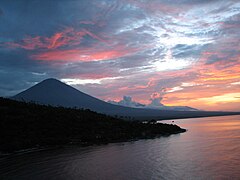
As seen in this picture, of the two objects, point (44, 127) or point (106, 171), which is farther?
point (44, 127)

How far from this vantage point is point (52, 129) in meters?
62.9

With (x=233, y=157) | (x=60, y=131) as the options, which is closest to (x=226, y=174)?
(x=233, y=157)

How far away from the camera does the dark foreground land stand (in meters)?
53.7

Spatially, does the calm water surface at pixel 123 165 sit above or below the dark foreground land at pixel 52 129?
below

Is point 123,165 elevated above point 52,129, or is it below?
below

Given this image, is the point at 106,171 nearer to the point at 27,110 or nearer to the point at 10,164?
the point at 10,164

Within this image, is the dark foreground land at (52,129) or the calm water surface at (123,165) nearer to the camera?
the calm water surface at (123,165)

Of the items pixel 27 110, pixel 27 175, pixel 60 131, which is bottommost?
pixel 27 175

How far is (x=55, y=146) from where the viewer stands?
5478 cm

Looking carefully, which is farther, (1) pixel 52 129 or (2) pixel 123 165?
(1) pixel 52 129

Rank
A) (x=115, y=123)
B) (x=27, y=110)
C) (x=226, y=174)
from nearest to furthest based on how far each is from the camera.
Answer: (x=226, y=174), (x=27, y=110), (x=115, y=123)

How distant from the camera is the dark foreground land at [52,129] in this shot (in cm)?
5374

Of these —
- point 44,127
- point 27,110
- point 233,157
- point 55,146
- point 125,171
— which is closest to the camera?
point 125,171

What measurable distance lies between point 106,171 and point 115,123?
164ft
